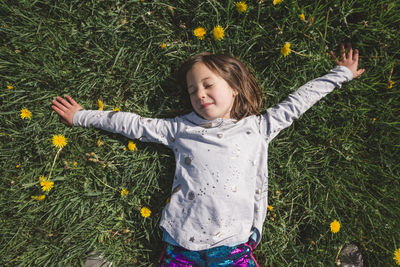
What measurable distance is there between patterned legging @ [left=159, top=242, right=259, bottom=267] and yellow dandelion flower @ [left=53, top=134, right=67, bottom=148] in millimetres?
1280

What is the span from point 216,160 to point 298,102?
0.86m

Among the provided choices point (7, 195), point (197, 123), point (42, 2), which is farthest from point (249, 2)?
point (7, 195)

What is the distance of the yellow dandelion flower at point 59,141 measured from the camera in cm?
210

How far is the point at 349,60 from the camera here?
219 centimetres

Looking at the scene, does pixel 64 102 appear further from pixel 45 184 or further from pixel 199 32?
pixel 199 32

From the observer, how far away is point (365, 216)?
87.4 inches

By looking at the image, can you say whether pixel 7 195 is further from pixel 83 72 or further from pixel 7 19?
pixel 7 19

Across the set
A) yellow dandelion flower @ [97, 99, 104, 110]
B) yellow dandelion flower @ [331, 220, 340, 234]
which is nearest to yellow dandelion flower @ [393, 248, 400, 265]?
yellow dandelion flower @ [331, 220, 340, 234]

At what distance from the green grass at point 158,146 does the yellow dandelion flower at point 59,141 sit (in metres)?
0.10

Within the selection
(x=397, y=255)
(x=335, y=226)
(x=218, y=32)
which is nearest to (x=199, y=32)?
(x=218, y=32)

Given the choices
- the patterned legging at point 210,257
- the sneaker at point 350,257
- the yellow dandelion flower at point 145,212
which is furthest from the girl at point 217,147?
the sneaker at point 350,257

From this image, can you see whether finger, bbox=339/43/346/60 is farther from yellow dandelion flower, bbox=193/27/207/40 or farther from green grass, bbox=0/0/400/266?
yellow dandelion flower, bbox=193/27/207/40

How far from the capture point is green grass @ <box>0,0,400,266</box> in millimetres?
2203

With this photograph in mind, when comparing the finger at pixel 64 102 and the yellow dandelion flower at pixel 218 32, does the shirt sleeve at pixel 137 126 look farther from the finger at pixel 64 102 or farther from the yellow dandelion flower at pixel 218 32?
the yellow dandelion flower at pixel 218 32
